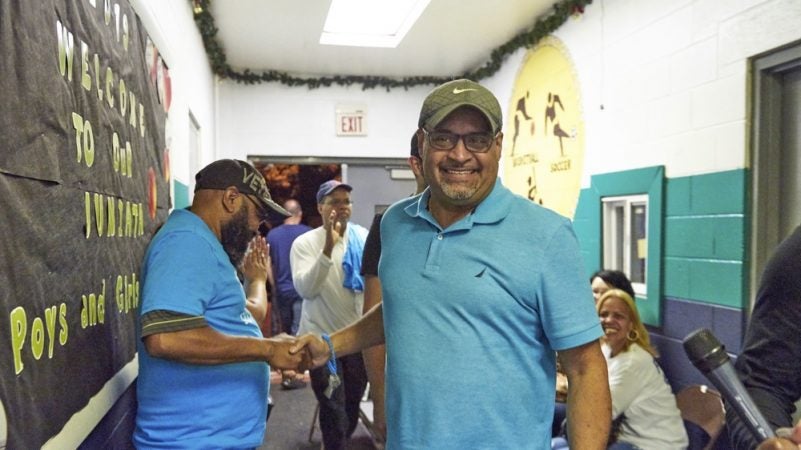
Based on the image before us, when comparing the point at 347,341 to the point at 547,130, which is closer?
the point at 347,341

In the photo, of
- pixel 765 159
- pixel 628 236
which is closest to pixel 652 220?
pixel 628 236

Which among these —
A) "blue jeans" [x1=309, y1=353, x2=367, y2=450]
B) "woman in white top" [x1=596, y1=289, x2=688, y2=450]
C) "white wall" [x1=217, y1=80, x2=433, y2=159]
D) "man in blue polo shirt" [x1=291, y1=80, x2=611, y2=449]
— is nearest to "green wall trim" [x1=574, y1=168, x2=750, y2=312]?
"woman in white top" [x1=596, y1=289, x2=688, y2=450]

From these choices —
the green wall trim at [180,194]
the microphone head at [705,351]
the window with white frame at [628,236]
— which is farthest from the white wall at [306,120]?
the microphone head at [705,351]

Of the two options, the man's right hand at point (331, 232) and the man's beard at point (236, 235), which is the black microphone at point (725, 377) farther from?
the man's right hand at point (331, 232)

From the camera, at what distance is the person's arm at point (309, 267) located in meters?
3.01

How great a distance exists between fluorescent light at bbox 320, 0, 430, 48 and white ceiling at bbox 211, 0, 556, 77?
0.27 ft

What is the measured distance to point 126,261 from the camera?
1.78 meters

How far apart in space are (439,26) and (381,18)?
1.45ft

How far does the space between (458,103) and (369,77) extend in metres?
4.82

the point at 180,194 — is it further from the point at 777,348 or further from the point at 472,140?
the point at 777,348

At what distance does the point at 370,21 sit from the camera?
14.4 feet

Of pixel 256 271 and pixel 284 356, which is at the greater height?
pixel 256 271

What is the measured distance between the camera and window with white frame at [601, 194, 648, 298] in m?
3.31

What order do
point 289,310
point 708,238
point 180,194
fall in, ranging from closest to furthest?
1. point 708,238
2. point 180,194
3. point 289,310
